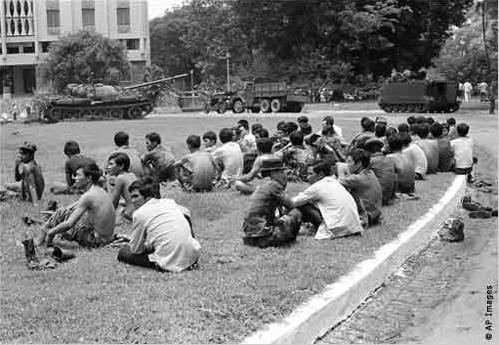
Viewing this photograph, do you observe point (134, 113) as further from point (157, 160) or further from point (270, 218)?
point (270, 218)

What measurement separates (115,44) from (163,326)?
169 ft

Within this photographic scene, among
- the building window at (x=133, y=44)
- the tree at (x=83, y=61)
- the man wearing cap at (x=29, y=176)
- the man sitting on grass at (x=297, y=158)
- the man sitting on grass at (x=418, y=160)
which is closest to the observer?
the man wearing cap at (x=29, y=176)

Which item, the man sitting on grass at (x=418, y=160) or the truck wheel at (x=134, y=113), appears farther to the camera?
the truck wheel at (x=134, y=113)

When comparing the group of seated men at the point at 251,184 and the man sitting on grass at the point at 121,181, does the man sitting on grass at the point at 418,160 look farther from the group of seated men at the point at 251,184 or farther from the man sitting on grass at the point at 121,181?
the man sitting on grass at the point at 121,181

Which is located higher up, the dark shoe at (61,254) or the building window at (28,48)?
the building window at (28,48)

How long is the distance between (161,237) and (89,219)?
1545 mm

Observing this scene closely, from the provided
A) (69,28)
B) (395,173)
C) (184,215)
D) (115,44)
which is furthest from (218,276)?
(69,28)

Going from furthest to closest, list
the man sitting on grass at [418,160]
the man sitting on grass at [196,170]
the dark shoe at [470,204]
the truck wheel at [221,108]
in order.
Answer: the truck wheel at [221,108] < the man sitting on grass at [418,160] < the dark shoe at [470,204] < the man sitting on grass at [196,170]

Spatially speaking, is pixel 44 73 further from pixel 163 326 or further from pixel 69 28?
pixel 163 326

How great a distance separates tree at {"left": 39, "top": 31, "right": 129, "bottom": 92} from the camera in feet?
174

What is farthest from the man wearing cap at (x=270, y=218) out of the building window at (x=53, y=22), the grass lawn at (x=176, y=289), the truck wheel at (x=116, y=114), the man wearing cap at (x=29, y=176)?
the building window at (x=53, y=22)

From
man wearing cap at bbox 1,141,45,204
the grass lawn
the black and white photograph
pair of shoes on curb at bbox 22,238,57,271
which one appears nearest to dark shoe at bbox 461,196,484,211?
the black and white photograph

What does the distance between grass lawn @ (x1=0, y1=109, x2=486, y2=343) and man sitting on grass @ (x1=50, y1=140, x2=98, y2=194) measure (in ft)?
5.12

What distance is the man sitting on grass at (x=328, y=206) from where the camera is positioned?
859cm
